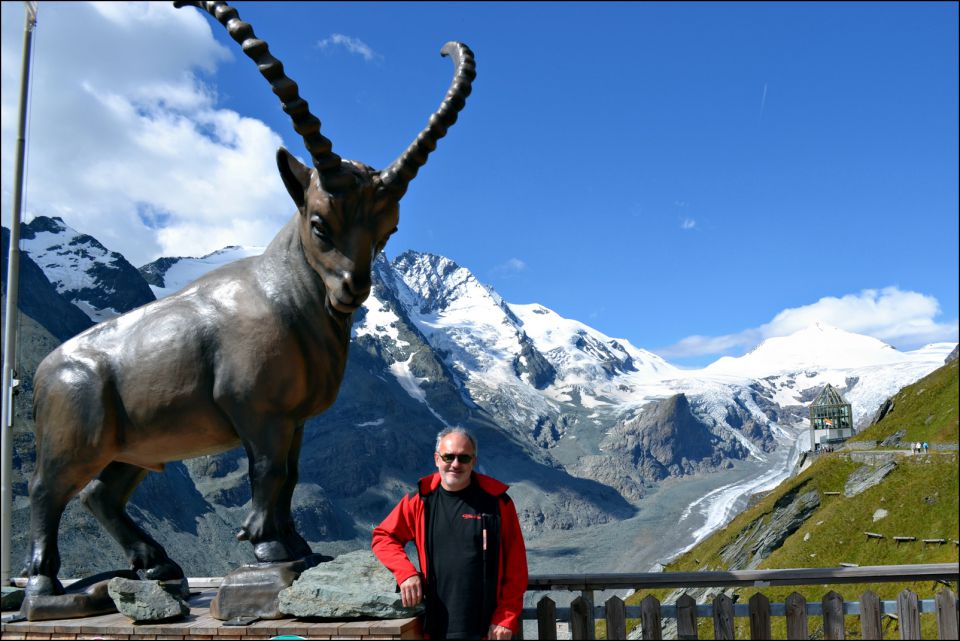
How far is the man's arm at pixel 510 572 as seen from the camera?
5430 mm

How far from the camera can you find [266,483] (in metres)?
6.60

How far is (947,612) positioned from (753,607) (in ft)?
6.17

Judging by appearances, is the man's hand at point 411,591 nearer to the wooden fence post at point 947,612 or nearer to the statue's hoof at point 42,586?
the statue's hoof at point 42,586

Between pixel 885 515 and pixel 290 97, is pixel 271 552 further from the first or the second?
pixel 885 515

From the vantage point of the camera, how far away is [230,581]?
21.0ft

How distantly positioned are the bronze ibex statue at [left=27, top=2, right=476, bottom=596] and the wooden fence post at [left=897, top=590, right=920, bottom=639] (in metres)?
5.73

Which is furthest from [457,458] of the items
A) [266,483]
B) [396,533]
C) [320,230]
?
[320,230]

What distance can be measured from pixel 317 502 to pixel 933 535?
14289cm

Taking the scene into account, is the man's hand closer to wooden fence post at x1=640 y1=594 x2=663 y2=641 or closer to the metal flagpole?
wooden fence post at x1=640 y1=594 x2=663 y2=641

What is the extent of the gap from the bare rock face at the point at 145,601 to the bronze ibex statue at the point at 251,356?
0.79 meters

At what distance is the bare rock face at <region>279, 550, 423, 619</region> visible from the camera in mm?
5859

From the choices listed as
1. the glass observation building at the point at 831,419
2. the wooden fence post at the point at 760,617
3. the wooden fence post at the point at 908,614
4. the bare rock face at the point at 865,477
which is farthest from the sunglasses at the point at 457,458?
the glass observation building at the point at 831,419

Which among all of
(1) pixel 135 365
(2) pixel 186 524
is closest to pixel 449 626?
(1) pixel 135 365

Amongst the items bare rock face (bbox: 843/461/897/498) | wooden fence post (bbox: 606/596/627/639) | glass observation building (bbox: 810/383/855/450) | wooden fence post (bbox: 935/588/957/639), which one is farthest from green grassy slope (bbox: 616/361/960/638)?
glass observation building (bbox: 810/383/855/450)
